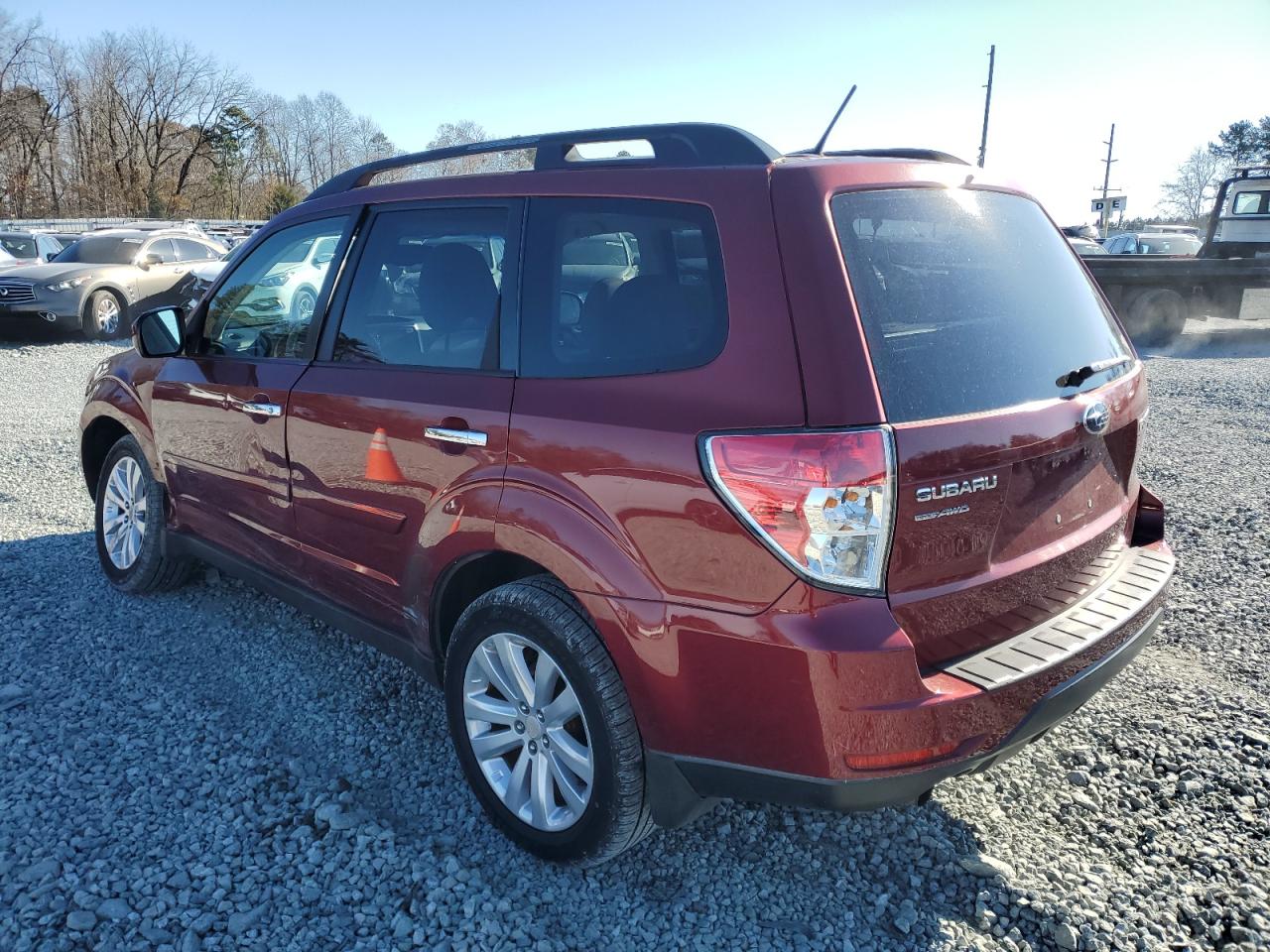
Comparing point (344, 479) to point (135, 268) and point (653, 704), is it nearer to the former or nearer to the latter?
point (653, 704)

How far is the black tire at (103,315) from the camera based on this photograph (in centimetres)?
1421

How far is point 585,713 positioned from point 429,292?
4.75ft

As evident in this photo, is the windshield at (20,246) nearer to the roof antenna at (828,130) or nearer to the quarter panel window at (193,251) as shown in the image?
the quarter panel window at (193,251)

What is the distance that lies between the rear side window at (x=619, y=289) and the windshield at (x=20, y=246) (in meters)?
20.5

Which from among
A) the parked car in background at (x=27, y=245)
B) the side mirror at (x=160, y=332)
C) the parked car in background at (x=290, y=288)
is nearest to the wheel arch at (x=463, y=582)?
the parked car in background at (x=290, y=288)

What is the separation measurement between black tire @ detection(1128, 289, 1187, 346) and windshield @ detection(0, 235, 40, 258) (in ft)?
66.2

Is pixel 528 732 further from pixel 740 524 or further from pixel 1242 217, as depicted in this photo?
pixel 1242 217

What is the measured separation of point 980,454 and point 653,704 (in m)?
0.95

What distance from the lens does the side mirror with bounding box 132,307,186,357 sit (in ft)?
12.7

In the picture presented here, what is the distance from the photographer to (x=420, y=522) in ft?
9.24

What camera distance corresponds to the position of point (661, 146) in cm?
247

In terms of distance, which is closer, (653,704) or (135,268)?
(653,704)

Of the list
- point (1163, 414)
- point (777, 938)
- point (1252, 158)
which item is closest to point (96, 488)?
point (777, 938)

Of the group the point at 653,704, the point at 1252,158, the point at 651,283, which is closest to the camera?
the point at 653,704
